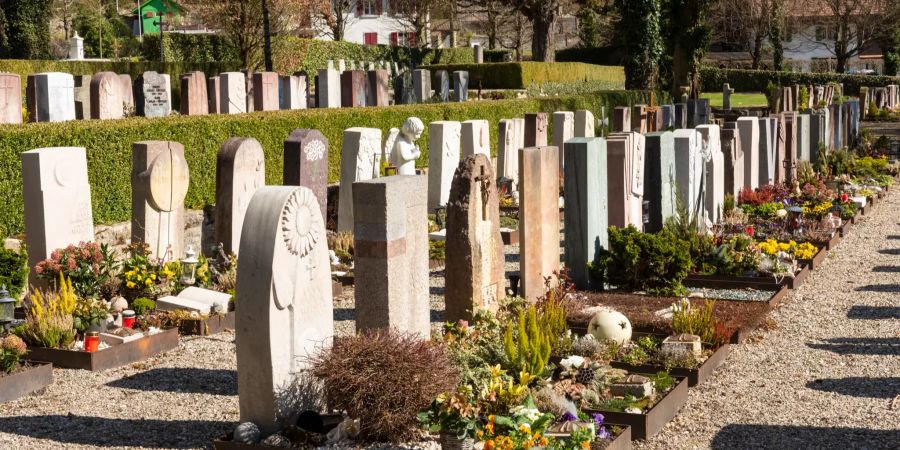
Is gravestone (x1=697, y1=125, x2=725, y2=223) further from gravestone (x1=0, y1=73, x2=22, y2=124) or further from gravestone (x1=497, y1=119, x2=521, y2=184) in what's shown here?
gravestone (x1=0, y1=73, x2=22, y2=124)

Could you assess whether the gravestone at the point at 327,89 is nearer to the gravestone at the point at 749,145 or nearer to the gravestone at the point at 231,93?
the gravestone at the point at 231,93

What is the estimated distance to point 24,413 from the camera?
27.8ft

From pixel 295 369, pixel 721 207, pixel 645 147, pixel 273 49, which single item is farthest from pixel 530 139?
pixel 273 49

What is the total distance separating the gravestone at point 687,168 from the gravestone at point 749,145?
389 cm

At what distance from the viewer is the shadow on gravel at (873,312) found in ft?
38.5

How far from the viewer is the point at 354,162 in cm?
1569

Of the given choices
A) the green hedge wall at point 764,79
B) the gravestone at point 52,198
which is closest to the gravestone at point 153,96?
the gravestone at point 52,198

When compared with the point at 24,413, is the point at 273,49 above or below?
above

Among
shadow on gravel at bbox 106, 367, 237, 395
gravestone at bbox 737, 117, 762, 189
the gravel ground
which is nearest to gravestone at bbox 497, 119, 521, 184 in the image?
gravestone at bbox 737, 117, 762, 189

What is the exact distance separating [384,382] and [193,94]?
55.7ft

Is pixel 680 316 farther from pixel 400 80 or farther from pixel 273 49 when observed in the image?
pixel 273 49

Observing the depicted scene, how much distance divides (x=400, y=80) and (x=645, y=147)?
19.2 m

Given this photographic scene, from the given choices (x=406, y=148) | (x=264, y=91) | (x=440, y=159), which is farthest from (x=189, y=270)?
(x=264, y=91)

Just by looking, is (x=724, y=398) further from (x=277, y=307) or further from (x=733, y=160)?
(x=733, y=160)
